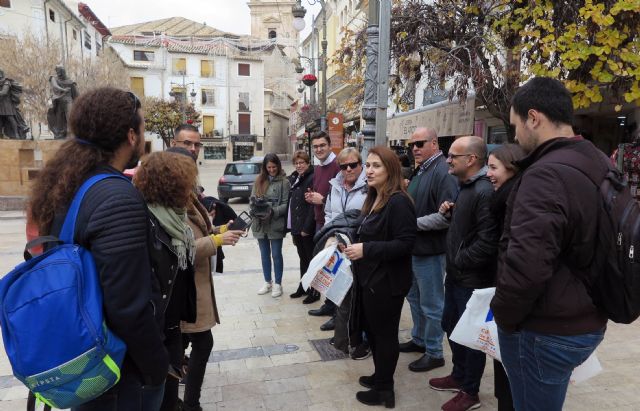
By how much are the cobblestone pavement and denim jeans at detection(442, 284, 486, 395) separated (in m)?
0.21

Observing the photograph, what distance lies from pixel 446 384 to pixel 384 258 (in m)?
1.25

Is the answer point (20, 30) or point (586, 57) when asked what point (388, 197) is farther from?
point (20, 30)

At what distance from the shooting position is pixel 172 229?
2053mm

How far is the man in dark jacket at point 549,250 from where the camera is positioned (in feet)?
5.24

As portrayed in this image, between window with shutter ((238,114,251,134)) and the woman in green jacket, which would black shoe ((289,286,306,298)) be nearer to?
the woman in green jacket

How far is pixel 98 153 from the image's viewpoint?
1.61 m

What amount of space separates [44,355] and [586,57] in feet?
18.7

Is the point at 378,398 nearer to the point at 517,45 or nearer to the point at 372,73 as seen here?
the point at 372,73

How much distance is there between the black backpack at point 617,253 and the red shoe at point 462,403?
158cm

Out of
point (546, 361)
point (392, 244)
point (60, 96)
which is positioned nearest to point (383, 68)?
point (392, 244)

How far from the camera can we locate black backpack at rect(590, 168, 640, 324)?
61.2 inches

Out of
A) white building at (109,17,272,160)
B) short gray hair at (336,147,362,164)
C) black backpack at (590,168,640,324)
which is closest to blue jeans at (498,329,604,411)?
black backpack at (590,168,640,324)

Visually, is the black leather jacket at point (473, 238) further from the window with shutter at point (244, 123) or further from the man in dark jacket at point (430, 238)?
the window with shutter at point (244, 123)

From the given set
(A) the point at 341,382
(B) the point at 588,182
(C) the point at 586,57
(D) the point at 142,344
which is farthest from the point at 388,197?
(C) the point at 586,57
